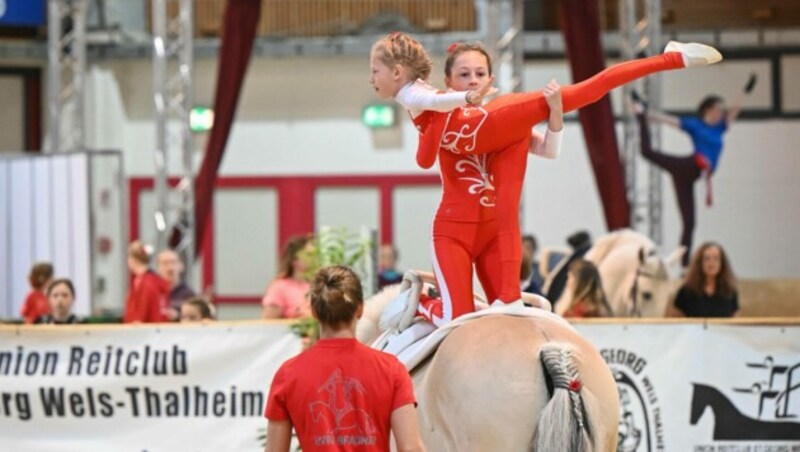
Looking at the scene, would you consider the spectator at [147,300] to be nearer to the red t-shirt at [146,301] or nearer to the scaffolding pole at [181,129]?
the red t-shirt at [146,301]

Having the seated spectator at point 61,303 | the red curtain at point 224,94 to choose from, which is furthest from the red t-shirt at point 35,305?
the red curtain at point 224,94

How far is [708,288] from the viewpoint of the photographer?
8547 mm

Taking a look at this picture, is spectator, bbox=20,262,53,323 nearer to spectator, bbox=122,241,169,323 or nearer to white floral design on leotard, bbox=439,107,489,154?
spectator, bbox=122,241,169,323

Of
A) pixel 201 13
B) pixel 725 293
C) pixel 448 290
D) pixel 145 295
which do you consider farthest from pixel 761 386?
pixel 201 13

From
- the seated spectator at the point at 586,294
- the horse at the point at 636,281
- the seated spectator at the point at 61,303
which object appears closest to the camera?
the seated spectator at the point at 586,294

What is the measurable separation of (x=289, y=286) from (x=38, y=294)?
2431mm

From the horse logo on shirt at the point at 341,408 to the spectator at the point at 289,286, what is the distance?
4190mm

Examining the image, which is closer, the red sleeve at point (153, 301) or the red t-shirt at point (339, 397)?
the red t-shirt at point (339, 397)

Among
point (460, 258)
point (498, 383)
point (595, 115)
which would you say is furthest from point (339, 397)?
point (595, 115)

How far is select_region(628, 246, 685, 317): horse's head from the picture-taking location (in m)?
9.03

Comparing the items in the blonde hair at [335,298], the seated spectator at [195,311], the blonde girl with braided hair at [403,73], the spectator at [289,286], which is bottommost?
the seated spectator at [195,311]

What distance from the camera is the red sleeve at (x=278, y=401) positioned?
12.3 ft

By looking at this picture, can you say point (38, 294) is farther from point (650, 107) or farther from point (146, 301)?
point (650, 107)

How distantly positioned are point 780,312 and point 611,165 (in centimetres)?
187
